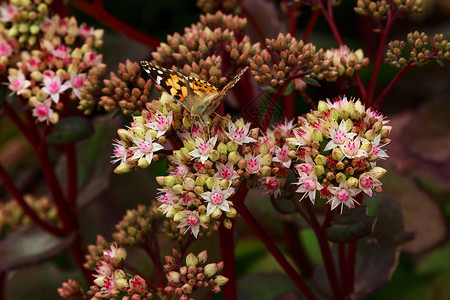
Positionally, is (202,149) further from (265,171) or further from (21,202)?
(21,202)

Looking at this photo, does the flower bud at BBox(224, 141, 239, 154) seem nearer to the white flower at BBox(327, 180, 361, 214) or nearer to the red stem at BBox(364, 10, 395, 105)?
the white flower at BBox(327, 180, 361, 214)

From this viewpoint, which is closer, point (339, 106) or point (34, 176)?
point (339, 106)

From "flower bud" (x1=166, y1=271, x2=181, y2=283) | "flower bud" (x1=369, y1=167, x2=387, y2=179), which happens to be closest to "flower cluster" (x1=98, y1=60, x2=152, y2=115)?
"flower bud" (x1=166, y1=271, x2=181, y2=283)

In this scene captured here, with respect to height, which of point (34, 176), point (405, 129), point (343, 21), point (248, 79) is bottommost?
point (34, 176)

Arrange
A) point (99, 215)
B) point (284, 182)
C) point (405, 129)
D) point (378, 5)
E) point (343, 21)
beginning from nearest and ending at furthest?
point (284, 182) → point (378, 5) → point (99, 215) → point (405, 129) → point (343, 21)

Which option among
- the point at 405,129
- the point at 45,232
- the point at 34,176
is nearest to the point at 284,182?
the point at 45,232

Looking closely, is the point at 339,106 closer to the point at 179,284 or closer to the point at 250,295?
the point at 179,284
